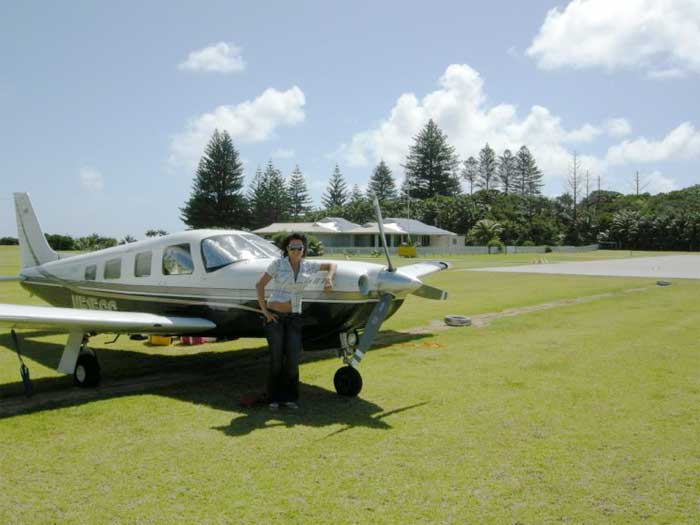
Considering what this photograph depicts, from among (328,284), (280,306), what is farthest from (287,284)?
(328,284)

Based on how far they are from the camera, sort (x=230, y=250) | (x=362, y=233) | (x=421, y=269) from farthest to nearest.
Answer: (x=362, y=233)
(x=421, y=269)
(x=230, y=250)

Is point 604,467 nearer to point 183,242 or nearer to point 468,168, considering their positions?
point 183,242

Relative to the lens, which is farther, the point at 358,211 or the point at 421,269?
the point at 358,211

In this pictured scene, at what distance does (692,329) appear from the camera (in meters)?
13.6

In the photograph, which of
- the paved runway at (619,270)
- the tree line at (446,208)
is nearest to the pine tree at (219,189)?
the tree line at (446,208)

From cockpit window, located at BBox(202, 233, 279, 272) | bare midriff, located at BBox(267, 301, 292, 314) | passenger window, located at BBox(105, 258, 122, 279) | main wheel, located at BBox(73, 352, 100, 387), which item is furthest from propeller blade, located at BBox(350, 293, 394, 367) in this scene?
passenger window, located at BBox(105, 258, 122, 279)

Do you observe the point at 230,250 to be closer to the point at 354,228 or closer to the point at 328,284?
the point at 328,284

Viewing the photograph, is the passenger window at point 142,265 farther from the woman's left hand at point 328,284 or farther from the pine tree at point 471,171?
the pine tree at point 471,171

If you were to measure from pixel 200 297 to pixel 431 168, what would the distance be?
422ft

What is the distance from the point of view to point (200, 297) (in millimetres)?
9359

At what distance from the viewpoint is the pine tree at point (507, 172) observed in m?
151

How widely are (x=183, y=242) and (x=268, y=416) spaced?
3.96m

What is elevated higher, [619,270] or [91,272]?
[91,272]

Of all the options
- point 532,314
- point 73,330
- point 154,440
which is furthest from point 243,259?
point 532,314
